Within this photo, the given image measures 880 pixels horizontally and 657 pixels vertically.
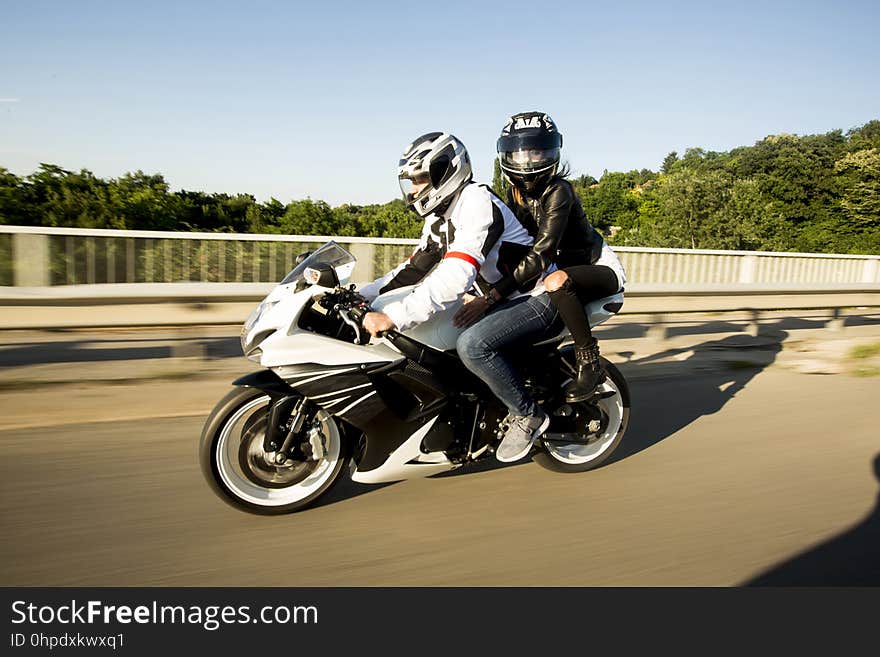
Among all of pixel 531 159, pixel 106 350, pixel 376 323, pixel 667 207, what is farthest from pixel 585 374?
pixel 667 207

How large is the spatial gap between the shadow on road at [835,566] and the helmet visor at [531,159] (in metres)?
2.22

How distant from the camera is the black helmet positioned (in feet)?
12.7

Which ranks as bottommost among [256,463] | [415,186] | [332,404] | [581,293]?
[256,463]

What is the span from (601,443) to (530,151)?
68.8 inches

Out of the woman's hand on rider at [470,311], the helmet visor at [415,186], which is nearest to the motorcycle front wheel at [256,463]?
the woman's hand on rider at [470,311]

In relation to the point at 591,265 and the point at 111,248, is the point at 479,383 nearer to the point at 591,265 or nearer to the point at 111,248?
the point at 591,265

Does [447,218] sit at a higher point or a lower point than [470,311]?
higher

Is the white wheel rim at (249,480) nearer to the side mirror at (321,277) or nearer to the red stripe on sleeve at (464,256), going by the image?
the side mirror at (321,277)

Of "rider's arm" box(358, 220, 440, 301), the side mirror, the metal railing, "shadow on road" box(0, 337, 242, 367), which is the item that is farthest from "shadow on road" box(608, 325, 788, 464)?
"shadow on road" box(0, 337, 242, 367)

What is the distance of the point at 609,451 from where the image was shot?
4.33 m

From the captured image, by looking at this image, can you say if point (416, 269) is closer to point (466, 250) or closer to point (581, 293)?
point (466, 250)

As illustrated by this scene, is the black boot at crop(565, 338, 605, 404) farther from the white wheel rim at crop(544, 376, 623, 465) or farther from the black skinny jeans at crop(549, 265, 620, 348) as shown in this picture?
the white wheel rim at crop(544, 376, 623, 465)

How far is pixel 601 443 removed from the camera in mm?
4332

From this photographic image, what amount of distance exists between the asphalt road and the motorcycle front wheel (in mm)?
99
